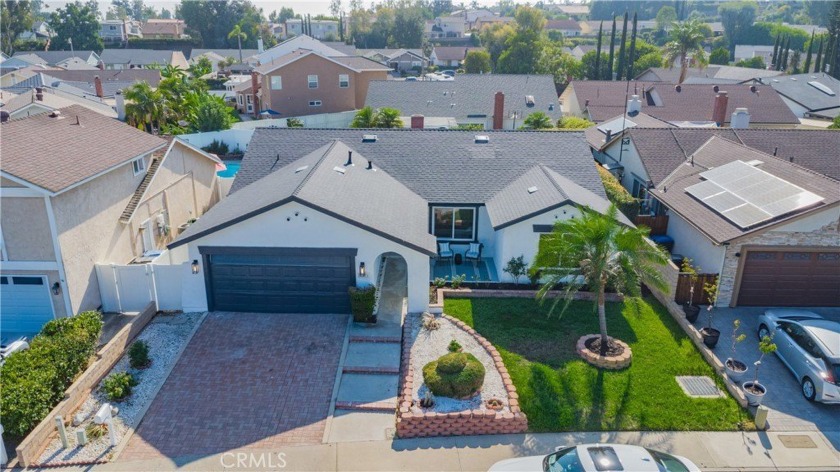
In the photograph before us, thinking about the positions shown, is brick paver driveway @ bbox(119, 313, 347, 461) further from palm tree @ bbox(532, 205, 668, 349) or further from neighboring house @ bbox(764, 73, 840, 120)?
neighboring house @ bbox(764, 73, 840, 120)

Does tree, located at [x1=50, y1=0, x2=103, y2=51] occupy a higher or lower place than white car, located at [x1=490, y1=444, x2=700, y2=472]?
higher

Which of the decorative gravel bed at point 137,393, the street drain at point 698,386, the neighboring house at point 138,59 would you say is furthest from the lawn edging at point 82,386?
the neighboring house at point 138,59

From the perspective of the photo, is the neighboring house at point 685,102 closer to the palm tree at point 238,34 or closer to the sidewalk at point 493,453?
the sidewalk at point 493,453

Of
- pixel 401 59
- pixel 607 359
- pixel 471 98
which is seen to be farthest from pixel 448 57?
pixel 607 359

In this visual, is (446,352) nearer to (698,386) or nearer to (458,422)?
(458,422)

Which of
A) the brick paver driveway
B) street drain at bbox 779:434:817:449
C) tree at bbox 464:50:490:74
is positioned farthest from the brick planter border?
tree at bbox 464:50:490:74

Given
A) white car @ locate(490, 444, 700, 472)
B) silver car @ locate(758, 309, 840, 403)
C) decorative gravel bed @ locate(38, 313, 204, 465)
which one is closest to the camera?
white car @ locate(490, 444, 700, 472)
